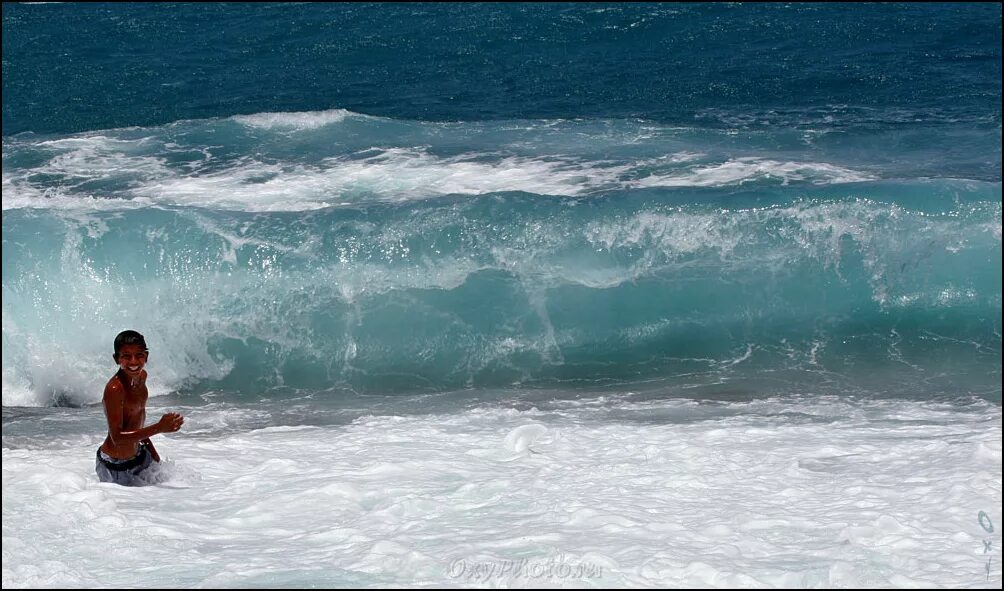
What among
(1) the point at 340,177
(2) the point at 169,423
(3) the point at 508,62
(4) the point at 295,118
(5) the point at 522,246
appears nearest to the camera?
(2) the point at 169,423

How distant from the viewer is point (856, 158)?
14.5 m

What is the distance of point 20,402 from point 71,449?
223 centimetres

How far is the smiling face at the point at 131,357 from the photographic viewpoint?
6.56 metres

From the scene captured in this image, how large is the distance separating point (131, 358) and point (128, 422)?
40 centimetres

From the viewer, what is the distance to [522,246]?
11.4 metres

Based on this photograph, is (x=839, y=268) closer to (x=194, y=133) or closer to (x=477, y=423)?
(x=477, y=423)

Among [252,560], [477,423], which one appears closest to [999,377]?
[477,423]

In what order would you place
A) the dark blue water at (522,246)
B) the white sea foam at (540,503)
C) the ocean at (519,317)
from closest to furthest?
the white sea foam at (540,503), the ocean at (519,317), the dark blue water at (522,246)

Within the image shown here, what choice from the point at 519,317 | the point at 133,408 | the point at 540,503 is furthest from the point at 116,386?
the point at 519,317

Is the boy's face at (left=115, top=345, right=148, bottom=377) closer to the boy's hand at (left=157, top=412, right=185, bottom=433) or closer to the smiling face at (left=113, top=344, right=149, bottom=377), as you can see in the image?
Result: the smiling face at (left=113, top=344, right=149, bottom=377)

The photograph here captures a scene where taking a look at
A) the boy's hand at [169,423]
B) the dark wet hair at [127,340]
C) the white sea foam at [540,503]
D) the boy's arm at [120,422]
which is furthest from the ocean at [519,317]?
the dark wet hair at [127,340]

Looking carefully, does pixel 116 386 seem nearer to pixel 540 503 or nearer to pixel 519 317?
pixel 540 503

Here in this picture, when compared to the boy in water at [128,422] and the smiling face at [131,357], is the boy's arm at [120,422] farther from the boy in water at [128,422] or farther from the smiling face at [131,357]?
the smiling face at [131,357]

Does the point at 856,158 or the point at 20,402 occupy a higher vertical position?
the point at 856,158
